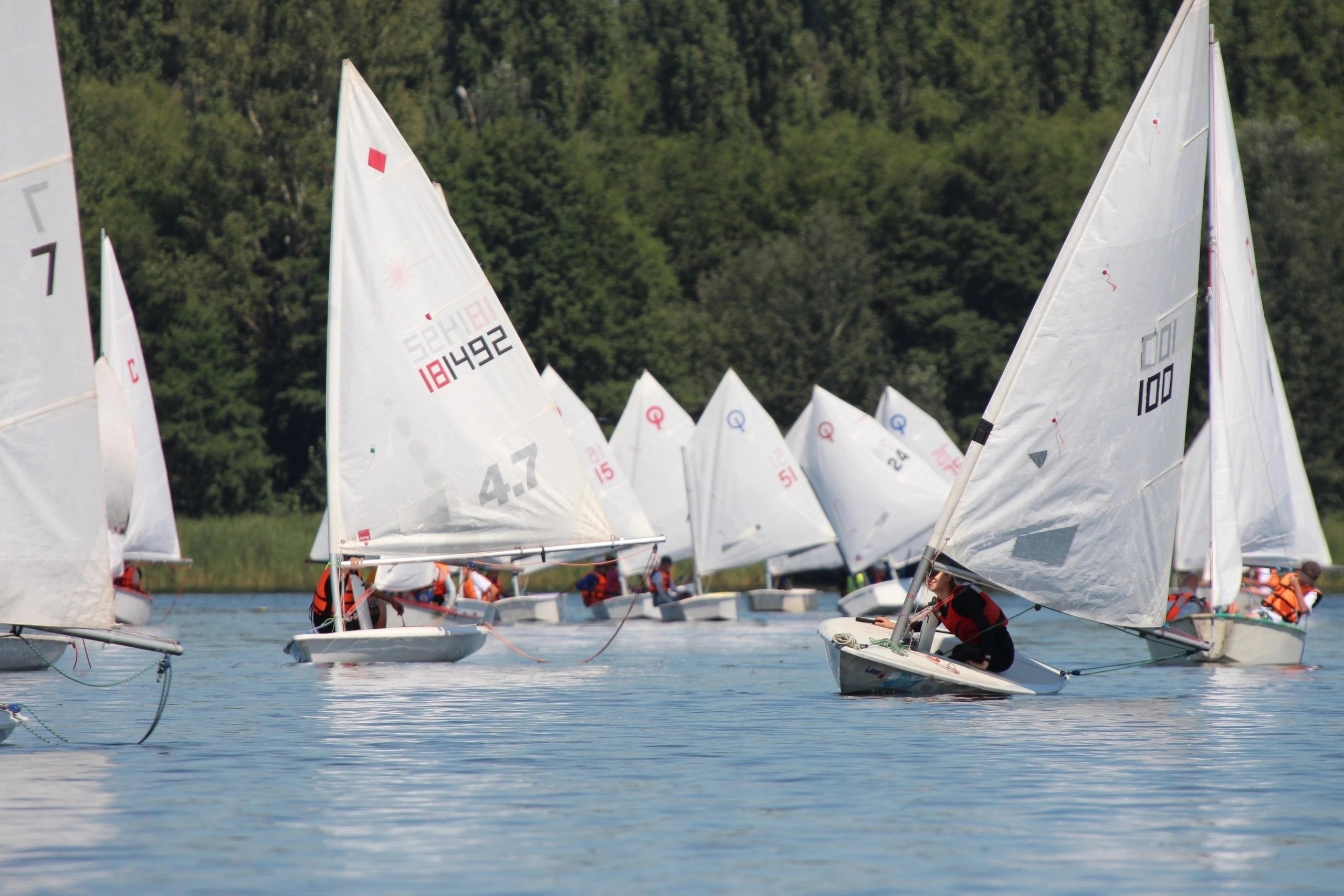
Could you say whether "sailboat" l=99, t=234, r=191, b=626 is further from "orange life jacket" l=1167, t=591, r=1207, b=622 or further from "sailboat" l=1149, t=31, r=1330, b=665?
"sailboat" l=1149, t=31, r=1330, b=665

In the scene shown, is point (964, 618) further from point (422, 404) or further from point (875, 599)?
point (875, 599)

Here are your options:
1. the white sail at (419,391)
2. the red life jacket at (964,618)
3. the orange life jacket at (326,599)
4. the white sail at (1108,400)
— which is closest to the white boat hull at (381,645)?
the orange life jacket at (326,599)

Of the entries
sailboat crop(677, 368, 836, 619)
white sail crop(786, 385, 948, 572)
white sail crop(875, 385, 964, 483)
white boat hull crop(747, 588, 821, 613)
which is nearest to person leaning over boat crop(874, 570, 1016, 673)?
sailboat crop(677, 368, 836, 619)

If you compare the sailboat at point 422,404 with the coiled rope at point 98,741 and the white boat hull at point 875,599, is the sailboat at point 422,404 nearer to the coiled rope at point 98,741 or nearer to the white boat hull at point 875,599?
the coiled rope at point 98,741

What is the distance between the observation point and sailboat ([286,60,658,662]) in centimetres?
2470

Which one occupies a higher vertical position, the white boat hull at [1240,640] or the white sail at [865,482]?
the white sail at [865,482]

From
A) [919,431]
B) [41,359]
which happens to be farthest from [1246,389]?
[919,431]

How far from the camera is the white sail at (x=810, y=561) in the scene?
162 feet

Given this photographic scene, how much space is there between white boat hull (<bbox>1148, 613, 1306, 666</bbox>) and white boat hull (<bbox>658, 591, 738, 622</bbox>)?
1612 cm

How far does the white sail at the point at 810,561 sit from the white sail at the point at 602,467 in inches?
159

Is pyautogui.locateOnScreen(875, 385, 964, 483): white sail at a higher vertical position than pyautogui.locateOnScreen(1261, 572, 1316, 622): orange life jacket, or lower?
higher

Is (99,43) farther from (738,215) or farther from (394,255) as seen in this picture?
(394,255)

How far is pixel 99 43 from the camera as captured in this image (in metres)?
77.6

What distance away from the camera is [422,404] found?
982 inches
